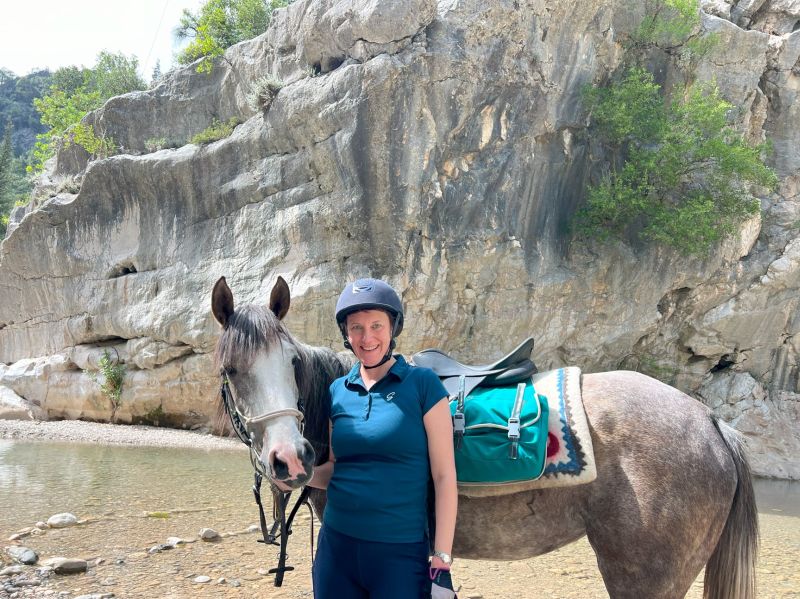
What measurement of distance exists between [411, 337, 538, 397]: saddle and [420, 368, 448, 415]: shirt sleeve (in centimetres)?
66

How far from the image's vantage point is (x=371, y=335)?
6.64 ft

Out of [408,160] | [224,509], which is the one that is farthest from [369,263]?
[224,509]

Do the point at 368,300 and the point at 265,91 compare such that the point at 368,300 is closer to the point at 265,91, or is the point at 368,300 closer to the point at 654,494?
the point at 654,494

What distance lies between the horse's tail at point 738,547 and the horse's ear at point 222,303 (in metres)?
2.49

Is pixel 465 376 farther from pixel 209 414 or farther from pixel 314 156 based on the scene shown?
pixel 209 414

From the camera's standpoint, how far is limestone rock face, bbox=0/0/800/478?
39.4ft

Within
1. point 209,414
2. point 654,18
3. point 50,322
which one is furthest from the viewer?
point 50,322

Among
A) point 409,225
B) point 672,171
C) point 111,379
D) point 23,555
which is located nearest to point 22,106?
point 111,379

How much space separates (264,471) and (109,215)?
48.4 feet

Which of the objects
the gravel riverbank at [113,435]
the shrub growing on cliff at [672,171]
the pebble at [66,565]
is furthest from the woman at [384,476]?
the shrub growing on cliff at [672,171]

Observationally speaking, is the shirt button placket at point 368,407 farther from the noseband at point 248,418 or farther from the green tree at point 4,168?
the green tree at point 4,168

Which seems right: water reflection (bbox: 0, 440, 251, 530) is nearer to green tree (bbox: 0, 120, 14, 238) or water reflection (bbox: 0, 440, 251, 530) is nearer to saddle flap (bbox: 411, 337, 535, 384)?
saddle flap (bbox: 411, 337, 535, 384)

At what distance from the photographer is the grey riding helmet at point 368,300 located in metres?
2.01

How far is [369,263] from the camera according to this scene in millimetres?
12250
